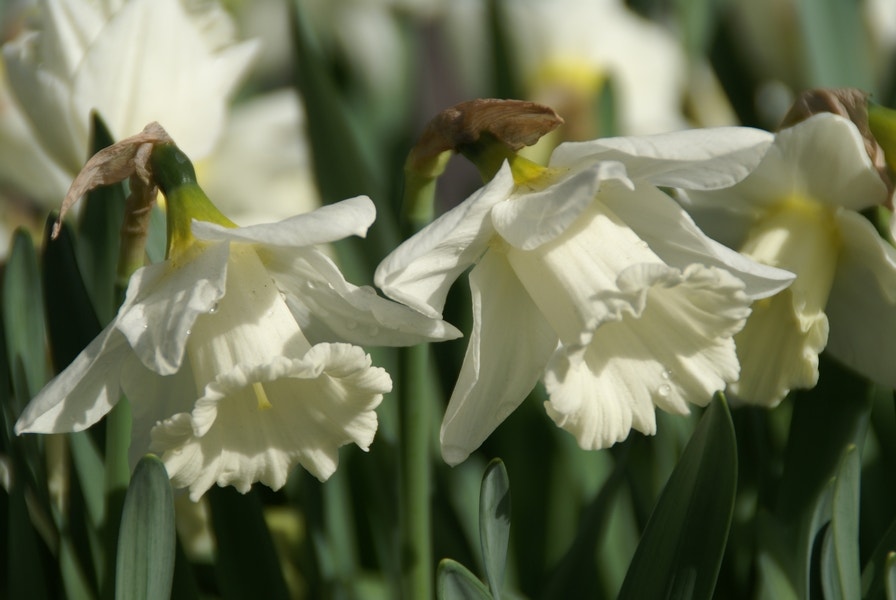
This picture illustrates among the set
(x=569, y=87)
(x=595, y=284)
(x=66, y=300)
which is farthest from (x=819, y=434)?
(x=569, y=87)

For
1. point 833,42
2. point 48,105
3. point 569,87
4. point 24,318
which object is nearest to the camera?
point 24,318

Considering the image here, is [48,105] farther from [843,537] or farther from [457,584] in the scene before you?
[843,537]

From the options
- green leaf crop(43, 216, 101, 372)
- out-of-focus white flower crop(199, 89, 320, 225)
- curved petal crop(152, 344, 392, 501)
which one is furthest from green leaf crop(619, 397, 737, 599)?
out-of-focus white flower crop(199, 89, 320, 225)

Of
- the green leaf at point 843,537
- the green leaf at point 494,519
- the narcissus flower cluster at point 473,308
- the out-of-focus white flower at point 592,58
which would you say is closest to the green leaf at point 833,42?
the out-of-focus white flower at point 592,58

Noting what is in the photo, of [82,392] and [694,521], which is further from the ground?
[82,392]

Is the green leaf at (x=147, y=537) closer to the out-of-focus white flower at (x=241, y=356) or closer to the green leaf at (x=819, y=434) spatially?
the out-of-focus white flower at (x=241, y=356)

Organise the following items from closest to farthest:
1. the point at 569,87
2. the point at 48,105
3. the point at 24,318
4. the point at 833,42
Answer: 1. the point at 24,318
2. the point at 48,105
3. the point at 833,42
4. the point at 569,87
